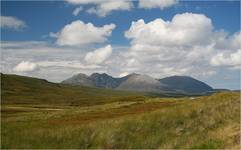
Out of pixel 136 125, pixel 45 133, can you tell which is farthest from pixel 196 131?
pixel 45 133

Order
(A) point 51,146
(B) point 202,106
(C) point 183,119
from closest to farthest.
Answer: (A) point 51,146
(C) point 183,119
(B) point 202,106

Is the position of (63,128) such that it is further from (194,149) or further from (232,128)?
(232,128)

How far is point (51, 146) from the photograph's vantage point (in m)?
30.5

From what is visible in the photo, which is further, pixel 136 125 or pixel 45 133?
pixel 136 125

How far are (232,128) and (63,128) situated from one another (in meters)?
14.9

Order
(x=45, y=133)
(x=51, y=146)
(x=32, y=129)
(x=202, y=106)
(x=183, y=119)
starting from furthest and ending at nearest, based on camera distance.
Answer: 1. (x=202, y=106)
2. (x=183, y=119)
3. (x=32, y=129)
4. (x=45, y=133)
5. (x=51, y=146)

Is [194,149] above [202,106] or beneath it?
beneath

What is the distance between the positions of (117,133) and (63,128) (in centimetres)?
489

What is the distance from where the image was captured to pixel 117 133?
108 feet

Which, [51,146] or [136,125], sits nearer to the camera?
[51,146]

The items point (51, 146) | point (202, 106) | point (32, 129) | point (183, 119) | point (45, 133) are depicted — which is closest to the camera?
point (51, 146)

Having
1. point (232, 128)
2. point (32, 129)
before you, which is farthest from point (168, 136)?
point (32, 129)

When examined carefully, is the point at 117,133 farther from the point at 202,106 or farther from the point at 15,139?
the point at 202,106

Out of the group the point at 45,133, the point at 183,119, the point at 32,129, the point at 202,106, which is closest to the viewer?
the point at 45,133
